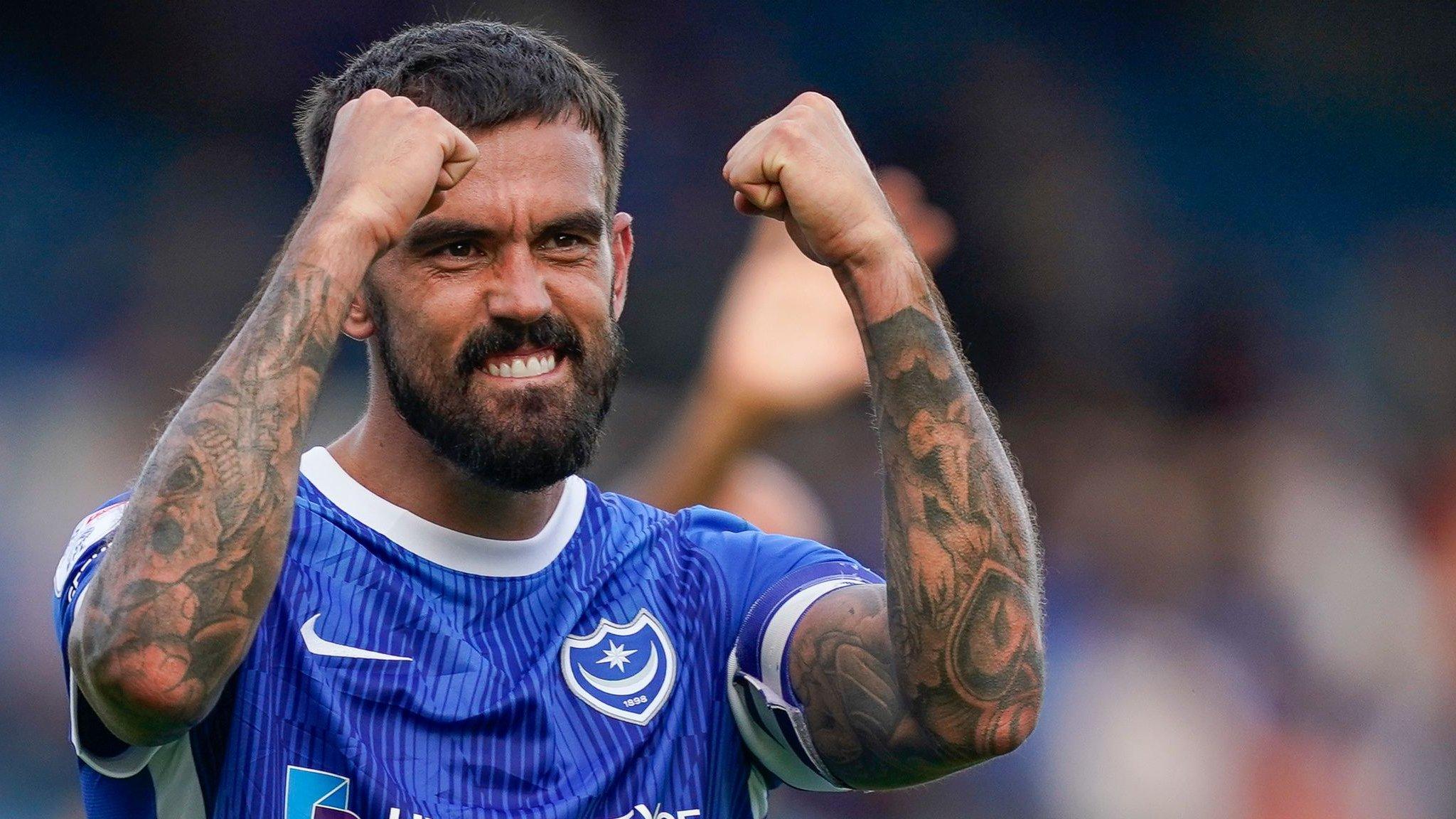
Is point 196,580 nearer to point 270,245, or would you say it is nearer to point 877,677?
point 877,677

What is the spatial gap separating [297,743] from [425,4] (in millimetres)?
4312

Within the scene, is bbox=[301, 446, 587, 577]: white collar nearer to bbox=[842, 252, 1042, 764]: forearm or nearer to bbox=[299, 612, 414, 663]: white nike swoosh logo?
bbox=[299, 612, 414, 663]: white nike swoosh logo

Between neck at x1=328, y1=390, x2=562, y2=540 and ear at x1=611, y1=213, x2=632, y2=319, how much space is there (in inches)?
15.1

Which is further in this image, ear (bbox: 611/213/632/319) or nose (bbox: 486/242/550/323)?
ear (bbox: 611/213/632/319)

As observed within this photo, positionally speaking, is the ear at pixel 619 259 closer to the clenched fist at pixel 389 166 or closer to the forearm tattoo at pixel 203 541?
the clenched fist at pixel 389 166

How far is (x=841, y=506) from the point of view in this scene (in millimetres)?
→ 6023

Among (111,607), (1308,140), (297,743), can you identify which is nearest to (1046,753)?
(1308,140)

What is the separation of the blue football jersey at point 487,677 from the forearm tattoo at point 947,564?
1.08ft

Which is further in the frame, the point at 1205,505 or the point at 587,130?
the point at 1205,505

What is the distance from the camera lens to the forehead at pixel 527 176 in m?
2.56

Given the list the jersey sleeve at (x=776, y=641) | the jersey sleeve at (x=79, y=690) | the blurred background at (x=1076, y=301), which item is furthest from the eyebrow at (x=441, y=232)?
the blurred background at (x=1076, y=301)

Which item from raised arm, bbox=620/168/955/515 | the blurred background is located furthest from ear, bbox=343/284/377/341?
the blurred background

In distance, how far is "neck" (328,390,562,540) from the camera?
2.65m

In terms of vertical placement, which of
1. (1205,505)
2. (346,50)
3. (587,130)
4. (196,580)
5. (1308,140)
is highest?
(1308,140)
